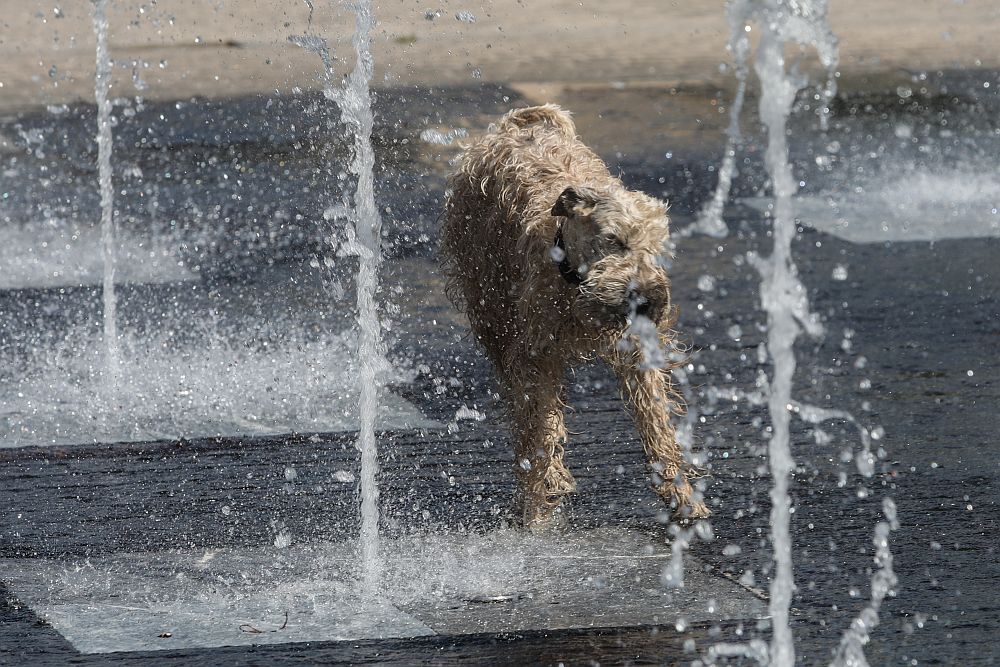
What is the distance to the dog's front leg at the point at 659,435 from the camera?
5500 millimetres

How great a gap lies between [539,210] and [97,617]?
2139mm

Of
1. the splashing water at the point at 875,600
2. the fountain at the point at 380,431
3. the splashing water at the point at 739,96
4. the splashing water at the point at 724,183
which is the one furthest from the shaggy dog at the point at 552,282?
the splashing water at the point at 724,183

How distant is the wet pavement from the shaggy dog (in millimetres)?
289

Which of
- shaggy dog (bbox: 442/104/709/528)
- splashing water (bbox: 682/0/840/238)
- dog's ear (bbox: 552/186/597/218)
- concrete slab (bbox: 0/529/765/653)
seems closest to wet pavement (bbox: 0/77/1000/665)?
concrete slab (bbox: 0/529/765/653)

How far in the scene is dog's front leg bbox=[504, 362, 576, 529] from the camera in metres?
5.64

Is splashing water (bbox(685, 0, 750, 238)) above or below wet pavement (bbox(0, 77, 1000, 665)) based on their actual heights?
above

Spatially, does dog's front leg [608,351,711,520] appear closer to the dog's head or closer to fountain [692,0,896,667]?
fountain [692,0,896,667]

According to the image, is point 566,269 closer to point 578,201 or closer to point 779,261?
point 578,201

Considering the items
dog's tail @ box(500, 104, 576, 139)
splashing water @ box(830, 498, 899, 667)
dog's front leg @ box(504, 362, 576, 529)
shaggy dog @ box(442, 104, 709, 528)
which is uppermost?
dog's tail @ box(500, 104, 576, 139)

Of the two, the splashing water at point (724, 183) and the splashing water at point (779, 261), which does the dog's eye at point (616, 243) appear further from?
the splashing water at point (724, 183)

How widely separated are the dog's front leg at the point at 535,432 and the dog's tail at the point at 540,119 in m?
1.21

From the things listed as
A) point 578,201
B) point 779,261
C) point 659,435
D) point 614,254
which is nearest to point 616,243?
point 614,254

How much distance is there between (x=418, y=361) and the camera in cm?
798

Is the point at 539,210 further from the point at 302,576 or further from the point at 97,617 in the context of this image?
the point at 97,617
